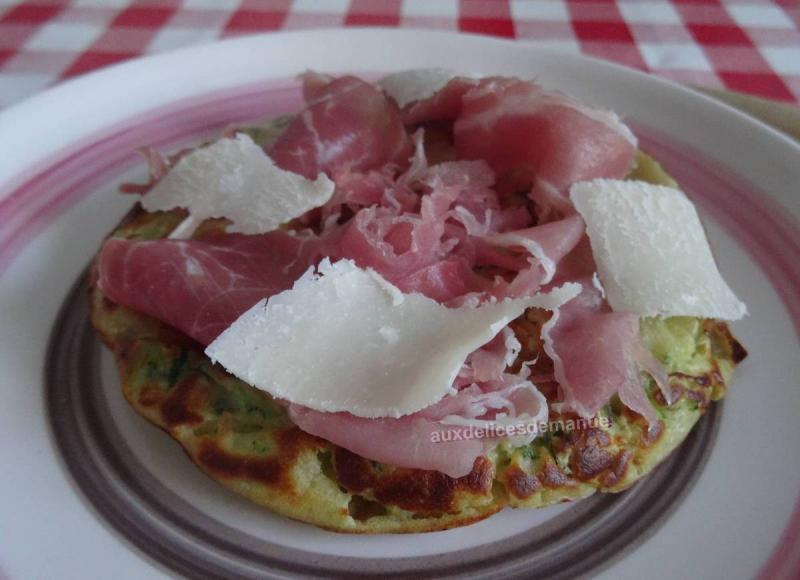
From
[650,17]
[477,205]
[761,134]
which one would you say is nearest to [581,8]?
[650,17]

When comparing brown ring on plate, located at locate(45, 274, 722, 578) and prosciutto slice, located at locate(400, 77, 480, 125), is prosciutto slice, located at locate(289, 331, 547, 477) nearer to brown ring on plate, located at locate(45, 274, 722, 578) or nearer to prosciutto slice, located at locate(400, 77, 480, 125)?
brown ring on plate, located at locate(45, 274, 722, 578)

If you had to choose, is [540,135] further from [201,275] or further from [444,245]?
[201,275]

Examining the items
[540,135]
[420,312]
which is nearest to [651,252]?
[540,135]

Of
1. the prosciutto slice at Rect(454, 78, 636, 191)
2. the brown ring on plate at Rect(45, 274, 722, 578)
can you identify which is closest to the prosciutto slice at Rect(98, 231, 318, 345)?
the brown ring on plate at Rect(45, 274, 722, 578)

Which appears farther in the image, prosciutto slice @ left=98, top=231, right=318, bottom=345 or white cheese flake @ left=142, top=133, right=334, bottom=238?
white cheese flake @ left=142, top=133, right=334, bottom=238

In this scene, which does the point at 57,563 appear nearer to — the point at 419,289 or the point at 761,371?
the point at 419,289

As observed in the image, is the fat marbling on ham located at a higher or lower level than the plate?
→ higher

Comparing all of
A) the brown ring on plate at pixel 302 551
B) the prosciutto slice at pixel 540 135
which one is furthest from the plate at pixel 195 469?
the prosciutto slice at pixel 540 135

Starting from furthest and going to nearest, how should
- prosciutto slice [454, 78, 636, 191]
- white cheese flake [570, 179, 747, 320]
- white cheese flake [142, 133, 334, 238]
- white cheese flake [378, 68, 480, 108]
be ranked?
white cheese flake [378, 68, 480, 108] → prosciutto slice [454, 78, 636, 191] → white cheese flake [142, 133, 334, 238] → white cheese flake [570, 179, 747, 320]

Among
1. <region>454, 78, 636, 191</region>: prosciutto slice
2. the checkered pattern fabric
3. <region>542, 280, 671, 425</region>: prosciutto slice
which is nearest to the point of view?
<region>542, 280, 671, 425</region>: prosciutto slice
